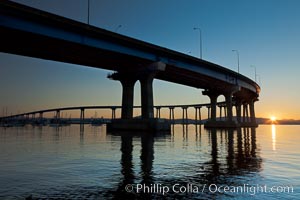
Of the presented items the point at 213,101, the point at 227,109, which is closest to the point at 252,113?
the point at 213,101

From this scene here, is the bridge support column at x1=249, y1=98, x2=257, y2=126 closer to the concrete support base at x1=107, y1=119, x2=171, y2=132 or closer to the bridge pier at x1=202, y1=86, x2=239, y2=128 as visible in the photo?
the bridge pier at x1=202, y1=86, x2=239, y2=128

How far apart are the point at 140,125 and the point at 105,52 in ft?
71.0

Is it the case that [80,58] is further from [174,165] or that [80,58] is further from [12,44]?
[174,165]

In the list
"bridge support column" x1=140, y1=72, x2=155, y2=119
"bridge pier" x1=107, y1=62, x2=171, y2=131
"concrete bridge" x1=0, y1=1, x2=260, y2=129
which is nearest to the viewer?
"concrete bridge" x1=0, y1=1, x2=260, y2=129

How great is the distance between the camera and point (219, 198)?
1156 cm

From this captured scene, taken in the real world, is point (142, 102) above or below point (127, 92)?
below

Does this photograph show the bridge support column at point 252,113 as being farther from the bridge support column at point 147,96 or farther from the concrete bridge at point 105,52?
the bridge support column at point 147,96

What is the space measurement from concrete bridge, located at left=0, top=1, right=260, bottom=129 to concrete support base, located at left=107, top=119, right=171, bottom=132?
0.86ft

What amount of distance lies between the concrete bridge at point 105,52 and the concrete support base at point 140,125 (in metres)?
0.26

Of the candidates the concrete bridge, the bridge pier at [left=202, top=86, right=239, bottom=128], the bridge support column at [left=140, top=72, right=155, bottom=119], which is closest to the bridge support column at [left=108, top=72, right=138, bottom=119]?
the concrete bridge

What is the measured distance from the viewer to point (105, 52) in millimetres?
63344

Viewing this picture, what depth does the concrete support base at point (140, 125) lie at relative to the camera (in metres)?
72.5

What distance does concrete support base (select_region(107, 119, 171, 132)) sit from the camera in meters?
72.5

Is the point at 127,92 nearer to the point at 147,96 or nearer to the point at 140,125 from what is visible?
the point at 147,96
